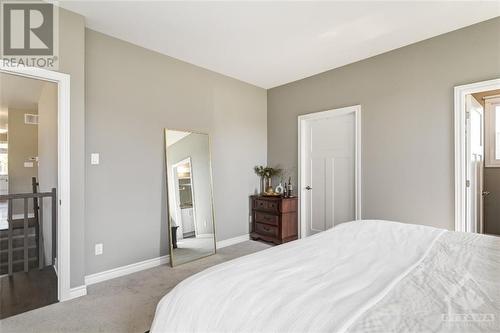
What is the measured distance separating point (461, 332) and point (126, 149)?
305 cm

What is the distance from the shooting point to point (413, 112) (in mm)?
2941

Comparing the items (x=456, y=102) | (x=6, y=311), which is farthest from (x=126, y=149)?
(x=456, y=102)

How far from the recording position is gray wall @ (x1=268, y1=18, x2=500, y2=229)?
2.62m

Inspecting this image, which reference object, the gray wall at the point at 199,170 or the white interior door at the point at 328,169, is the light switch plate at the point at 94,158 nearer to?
the gray wall at the point at 199,170

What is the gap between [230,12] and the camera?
2375 millimetres

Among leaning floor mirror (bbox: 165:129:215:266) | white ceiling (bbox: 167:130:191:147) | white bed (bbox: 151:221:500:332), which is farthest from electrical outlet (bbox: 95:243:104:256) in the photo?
white bed (bbox: 151:221:500:332)

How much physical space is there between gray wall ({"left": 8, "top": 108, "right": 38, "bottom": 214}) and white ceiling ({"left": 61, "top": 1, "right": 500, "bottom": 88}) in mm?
5241

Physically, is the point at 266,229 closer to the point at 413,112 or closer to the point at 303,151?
the point at 303,151

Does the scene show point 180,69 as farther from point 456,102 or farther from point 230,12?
point 456,102

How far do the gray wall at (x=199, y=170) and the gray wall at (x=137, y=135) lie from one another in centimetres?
16

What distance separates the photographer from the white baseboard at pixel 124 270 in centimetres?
265

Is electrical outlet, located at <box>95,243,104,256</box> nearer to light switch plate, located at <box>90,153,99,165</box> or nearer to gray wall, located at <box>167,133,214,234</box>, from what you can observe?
light switch plate, located at <box>90,153,99,165</box>

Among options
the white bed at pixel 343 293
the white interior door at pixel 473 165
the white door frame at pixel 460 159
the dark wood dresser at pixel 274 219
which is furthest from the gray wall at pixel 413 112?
the white bed at pixel 343 293

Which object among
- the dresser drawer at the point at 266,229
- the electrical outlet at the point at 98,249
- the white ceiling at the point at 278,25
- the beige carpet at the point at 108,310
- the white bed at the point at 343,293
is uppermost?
the white ceiling at the point at 278,25
